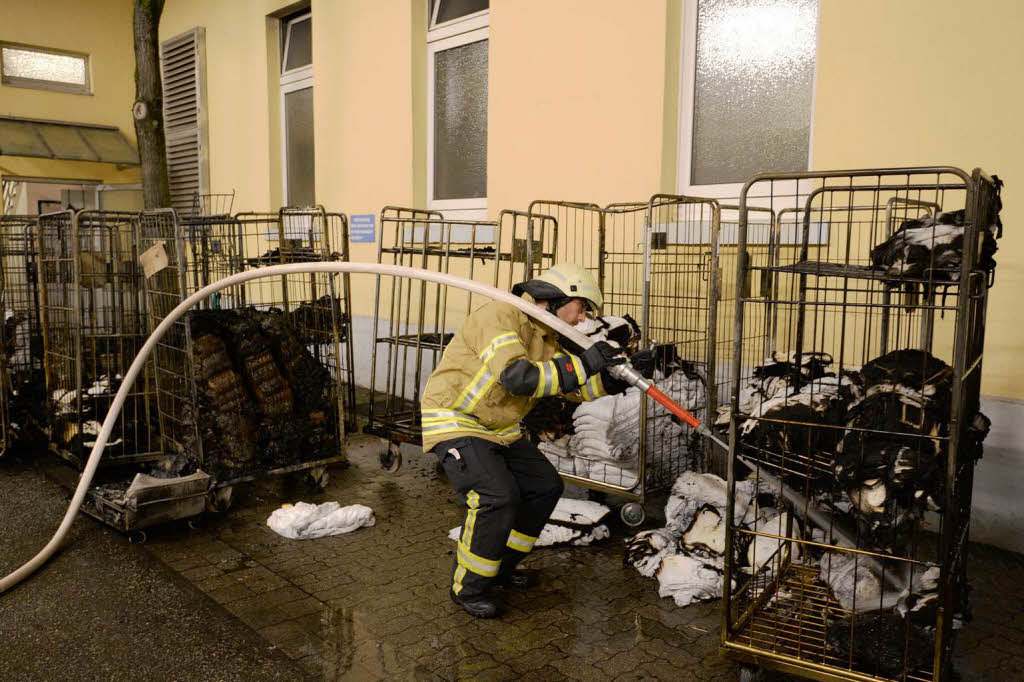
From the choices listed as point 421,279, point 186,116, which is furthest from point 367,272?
point 186,116

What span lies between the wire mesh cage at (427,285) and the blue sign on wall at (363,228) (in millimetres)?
267

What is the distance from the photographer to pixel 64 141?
12.2 m

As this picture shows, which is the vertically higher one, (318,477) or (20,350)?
(20,350)

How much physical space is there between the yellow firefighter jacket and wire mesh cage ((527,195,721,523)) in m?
0.64

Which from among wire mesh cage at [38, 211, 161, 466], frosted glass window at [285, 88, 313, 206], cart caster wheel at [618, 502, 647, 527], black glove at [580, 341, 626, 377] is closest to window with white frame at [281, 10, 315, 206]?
frosted glass window at [285, 88, 313, 206]

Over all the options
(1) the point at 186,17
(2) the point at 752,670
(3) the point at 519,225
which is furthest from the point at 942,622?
(1) the point at 186,17

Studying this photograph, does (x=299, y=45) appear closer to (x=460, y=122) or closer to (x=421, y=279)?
(x=460, y=122)

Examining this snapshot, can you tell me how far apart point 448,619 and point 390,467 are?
92.8 inches

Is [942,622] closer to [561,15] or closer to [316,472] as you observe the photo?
[316,472]

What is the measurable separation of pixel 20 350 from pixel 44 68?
7970mm

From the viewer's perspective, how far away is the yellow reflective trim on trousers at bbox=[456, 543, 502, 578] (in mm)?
3604

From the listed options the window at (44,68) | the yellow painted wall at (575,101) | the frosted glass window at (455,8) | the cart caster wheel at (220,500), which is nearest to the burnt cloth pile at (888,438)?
the yellow painted wall at (575,101)

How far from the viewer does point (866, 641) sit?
2832 millimetres

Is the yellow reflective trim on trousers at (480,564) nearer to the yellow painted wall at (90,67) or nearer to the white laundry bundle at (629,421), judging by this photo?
the white laundry bundle at (629,421)
